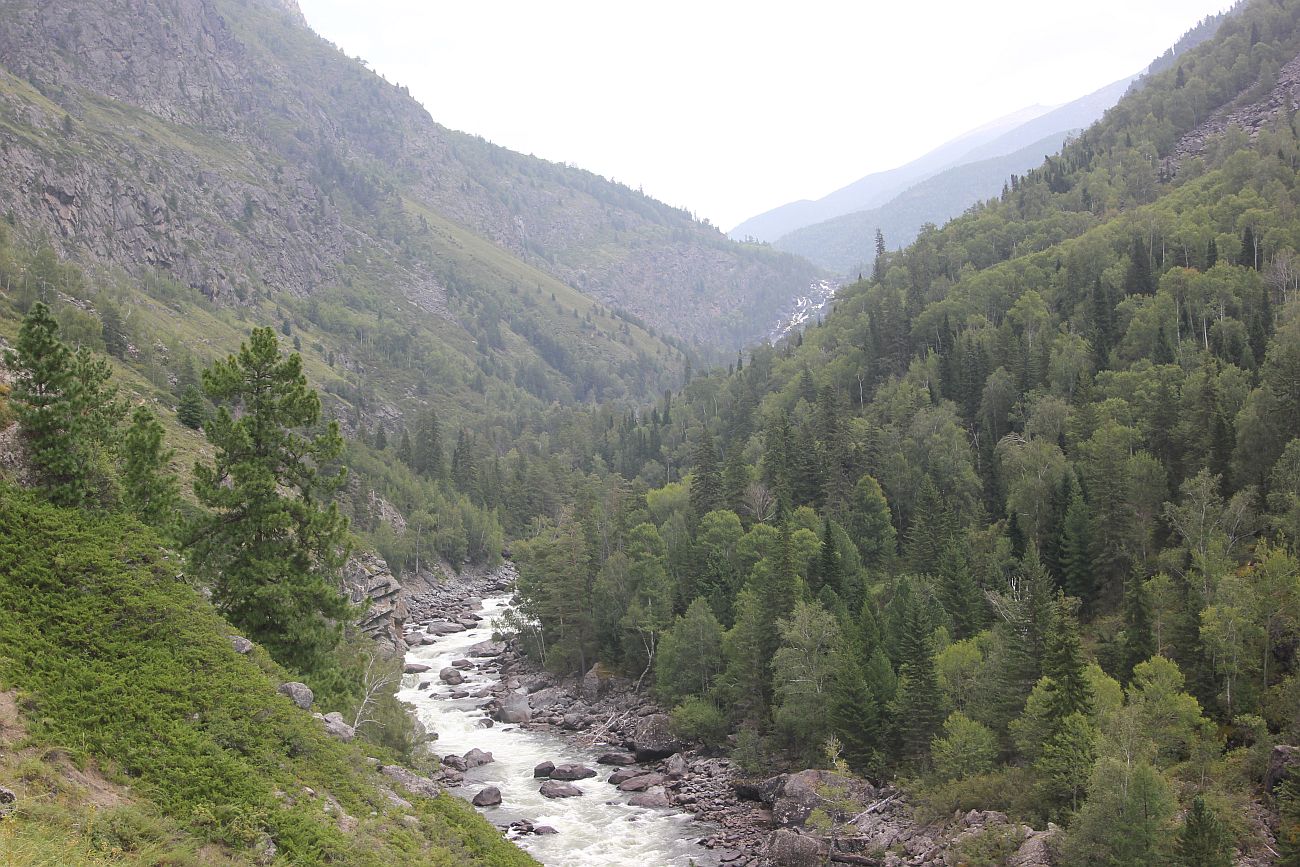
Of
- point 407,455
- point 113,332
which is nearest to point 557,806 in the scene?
point 113,332

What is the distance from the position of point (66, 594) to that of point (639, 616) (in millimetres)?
58103

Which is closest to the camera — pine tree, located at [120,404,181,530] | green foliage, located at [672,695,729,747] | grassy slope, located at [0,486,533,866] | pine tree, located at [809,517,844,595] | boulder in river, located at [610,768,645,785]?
grassy slope, located at [0,486,533,866]

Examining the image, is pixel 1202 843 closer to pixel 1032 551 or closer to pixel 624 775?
pixel 624 775

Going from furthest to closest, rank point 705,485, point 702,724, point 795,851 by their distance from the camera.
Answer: point 705,485, point 702,724, point 795,851

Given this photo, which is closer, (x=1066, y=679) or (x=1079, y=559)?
(x=1066, y=679)

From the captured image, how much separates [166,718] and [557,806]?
39.2m

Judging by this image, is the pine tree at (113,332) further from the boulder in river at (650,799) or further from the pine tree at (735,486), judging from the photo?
the boulder in river at (650,799)

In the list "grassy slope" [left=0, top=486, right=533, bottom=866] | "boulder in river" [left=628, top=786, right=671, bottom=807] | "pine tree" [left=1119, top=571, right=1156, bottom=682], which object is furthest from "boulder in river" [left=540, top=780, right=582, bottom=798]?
"pine tree" [left=1119, top=571, right=1156, bottom=682]

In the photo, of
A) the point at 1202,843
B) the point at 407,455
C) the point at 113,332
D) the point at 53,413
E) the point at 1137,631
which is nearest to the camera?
the point at 53,413

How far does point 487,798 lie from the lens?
5659 cm

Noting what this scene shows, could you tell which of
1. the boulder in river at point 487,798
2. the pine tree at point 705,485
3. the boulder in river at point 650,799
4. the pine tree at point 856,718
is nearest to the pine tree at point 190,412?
the boulder in river at point 487,798

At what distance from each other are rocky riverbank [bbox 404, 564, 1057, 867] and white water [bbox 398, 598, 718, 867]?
97 cm

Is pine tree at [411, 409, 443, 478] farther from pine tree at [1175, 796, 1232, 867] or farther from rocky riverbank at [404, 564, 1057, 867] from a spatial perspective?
pine tree at [1175, 796, 1232, 867]

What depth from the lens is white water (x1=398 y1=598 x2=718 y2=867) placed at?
4938 centimetres
